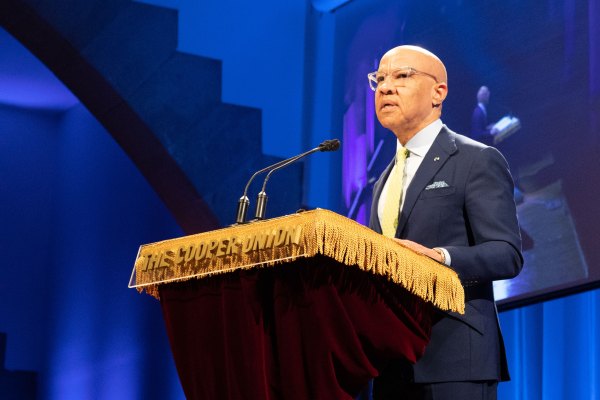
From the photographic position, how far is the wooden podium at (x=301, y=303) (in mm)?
1804

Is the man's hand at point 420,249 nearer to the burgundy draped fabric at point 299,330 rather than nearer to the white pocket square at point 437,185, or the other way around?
the burgundy draped fabric at point 299,330

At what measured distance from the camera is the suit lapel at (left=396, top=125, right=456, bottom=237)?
2244 millimetres

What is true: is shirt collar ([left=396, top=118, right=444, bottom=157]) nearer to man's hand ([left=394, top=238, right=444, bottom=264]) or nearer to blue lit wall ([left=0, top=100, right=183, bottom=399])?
man's hand ([left=394, top=238, right=444, bottom=264])

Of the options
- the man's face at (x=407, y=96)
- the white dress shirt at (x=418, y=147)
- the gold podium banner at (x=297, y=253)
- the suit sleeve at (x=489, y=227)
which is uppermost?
the man's face at (x=407, y=96)

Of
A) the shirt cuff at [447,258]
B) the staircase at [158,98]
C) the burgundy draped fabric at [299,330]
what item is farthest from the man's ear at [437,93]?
the staircase at [158,98]

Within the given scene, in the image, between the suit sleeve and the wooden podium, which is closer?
the wooden podium

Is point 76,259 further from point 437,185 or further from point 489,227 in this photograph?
point 489,227

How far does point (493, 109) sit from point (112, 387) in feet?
12.0

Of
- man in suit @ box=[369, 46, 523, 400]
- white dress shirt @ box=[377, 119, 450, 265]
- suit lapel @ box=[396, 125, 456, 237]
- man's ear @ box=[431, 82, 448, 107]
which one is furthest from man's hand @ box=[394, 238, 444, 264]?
man's ear @ box=[431, 82, 448, 107]

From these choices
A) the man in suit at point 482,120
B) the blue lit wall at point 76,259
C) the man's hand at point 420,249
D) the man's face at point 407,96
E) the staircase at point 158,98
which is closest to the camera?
the man's hand at point 420,249

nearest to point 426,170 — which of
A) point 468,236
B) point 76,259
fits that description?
point 468,236

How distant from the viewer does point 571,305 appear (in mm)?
4465

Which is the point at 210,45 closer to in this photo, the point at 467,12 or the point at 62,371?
the point at 467,12

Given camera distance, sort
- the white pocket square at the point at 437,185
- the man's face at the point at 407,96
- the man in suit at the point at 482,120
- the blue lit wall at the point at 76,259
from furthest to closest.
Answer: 1. the blue lit wall at the point at 76,259
2. the man in suit at the point at 482,120
3. the man's face at the point at 407,96
4. the white pocket square at the point at 437,185
